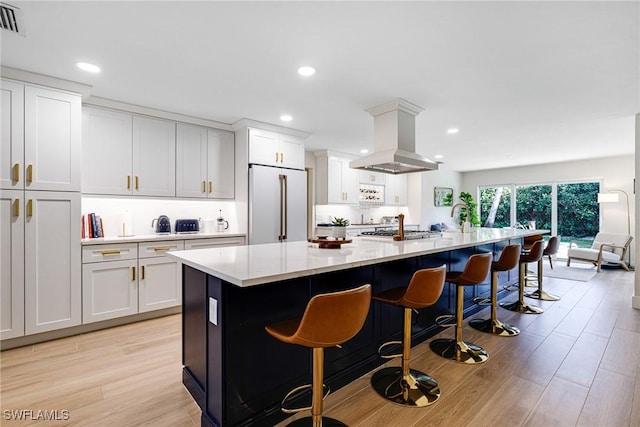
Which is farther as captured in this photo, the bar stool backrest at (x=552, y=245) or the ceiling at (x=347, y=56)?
the bar stool backrest at (x=552, y=245)

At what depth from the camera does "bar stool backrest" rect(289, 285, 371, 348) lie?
53.5 inches

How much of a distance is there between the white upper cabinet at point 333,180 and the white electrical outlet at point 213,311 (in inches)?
180

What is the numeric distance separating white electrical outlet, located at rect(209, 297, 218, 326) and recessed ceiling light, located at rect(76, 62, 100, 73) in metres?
2.40

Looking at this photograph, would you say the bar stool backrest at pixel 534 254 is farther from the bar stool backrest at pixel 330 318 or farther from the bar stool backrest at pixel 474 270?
the bar stool backrest at pixel 330 318

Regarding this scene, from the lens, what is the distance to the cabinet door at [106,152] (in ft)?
10.9

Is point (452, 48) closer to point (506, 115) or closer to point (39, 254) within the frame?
point (506, 115)

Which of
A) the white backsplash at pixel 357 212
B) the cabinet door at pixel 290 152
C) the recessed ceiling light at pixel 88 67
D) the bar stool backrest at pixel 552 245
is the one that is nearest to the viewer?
the recessed ceiling light at pixel 88 67

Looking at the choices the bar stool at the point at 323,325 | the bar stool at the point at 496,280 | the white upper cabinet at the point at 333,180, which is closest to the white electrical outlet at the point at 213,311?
the bar stool at the point at 323,325

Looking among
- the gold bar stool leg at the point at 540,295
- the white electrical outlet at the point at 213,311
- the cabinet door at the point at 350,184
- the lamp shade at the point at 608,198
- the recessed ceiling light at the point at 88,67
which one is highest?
the recessed ceiling light at the point at 88,67

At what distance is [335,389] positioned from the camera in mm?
2109

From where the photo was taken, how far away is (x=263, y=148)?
4.30 meters

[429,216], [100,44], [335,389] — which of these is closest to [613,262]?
[429,216]

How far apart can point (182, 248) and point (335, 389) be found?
8.23ft

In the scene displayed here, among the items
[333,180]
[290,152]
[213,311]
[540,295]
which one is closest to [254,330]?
[213,311]
